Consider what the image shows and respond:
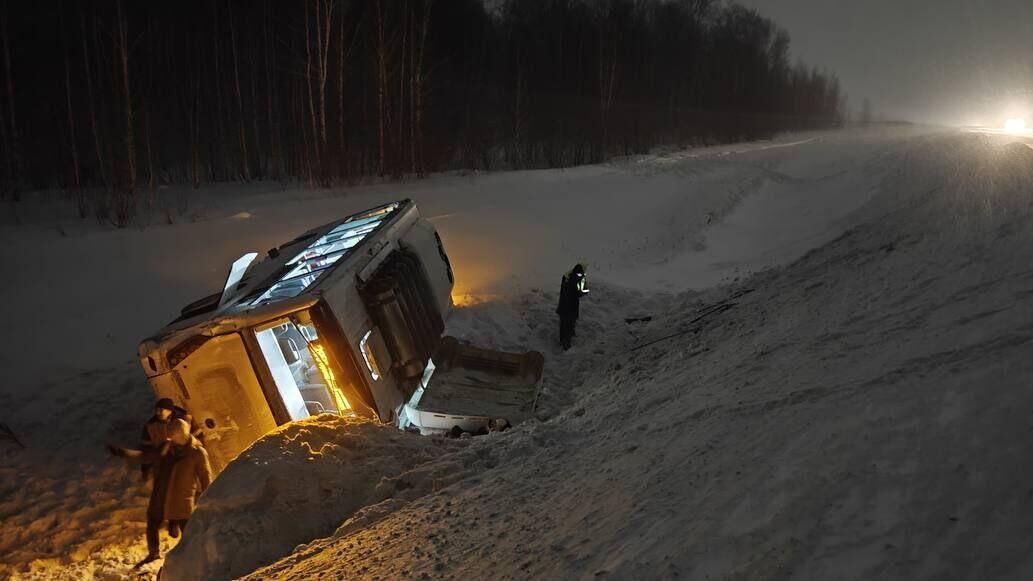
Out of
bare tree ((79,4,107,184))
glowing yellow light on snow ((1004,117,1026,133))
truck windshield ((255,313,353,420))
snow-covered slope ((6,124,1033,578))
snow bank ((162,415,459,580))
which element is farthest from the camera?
glowing yellow light on snow ((1004,117,1026,133))

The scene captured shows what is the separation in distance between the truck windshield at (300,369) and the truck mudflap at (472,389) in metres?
0.99

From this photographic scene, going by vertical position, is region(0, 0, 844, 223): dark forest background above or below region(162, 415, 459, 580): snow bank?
above

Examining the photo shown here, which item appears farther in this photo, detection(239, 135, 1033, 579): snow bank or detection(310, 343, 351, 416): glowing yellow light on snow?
detection(310, 343, 351, 416): glowing yellow light on snow

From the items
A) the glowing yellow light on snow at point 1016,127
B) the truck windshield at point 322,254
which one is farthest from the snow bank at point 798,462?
the glowing yellow light on snow at point 1016,127

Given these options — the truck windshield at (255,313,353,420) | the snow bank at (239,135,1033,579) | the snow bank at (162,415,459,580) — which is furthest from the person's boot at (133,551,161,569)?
the snow bank at (239,135,1033,579)

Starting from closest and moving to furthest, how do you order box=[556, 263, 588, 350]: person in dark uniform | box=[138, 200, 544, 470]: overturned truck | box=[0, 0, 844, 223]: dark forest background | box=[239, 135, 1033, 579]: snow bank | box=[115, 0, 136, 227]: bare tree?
box=[239, 135, 1033, 579]: snow bank, box=[138, 200, 544, 470]: overturned truck, box=[556, 263, 588, 350]: person in dark uniform, box=[115, 0, 136, 227]: bare tree, box=[0, 0, 844, 223]: dark forest background

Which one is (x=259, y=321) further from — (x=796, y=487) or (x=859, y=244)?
(x=859, y=244)

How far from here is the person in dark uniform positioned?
378 inches

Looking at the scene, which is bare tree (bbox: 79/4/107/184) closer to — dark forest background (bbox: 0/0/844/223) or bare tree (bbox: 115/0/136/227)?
dark forest background (bbox: 0/0/844/223)

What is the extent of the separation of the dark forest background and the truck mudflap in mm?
10785

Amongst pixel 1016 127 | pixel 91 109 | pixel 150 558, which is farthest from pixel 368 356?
pixel 1016 127

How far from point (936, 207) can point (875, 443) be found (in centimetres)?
733

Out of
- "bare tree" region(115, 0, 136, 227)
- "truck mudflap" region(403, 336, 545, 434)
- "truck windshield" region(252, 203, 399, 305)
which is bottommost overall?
"truck mudflap" region(403, 336, 545, 434)

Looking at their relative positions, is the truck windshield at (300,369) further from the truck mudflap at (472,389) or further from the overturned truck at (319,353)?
the truck mudflap at (472,389)
